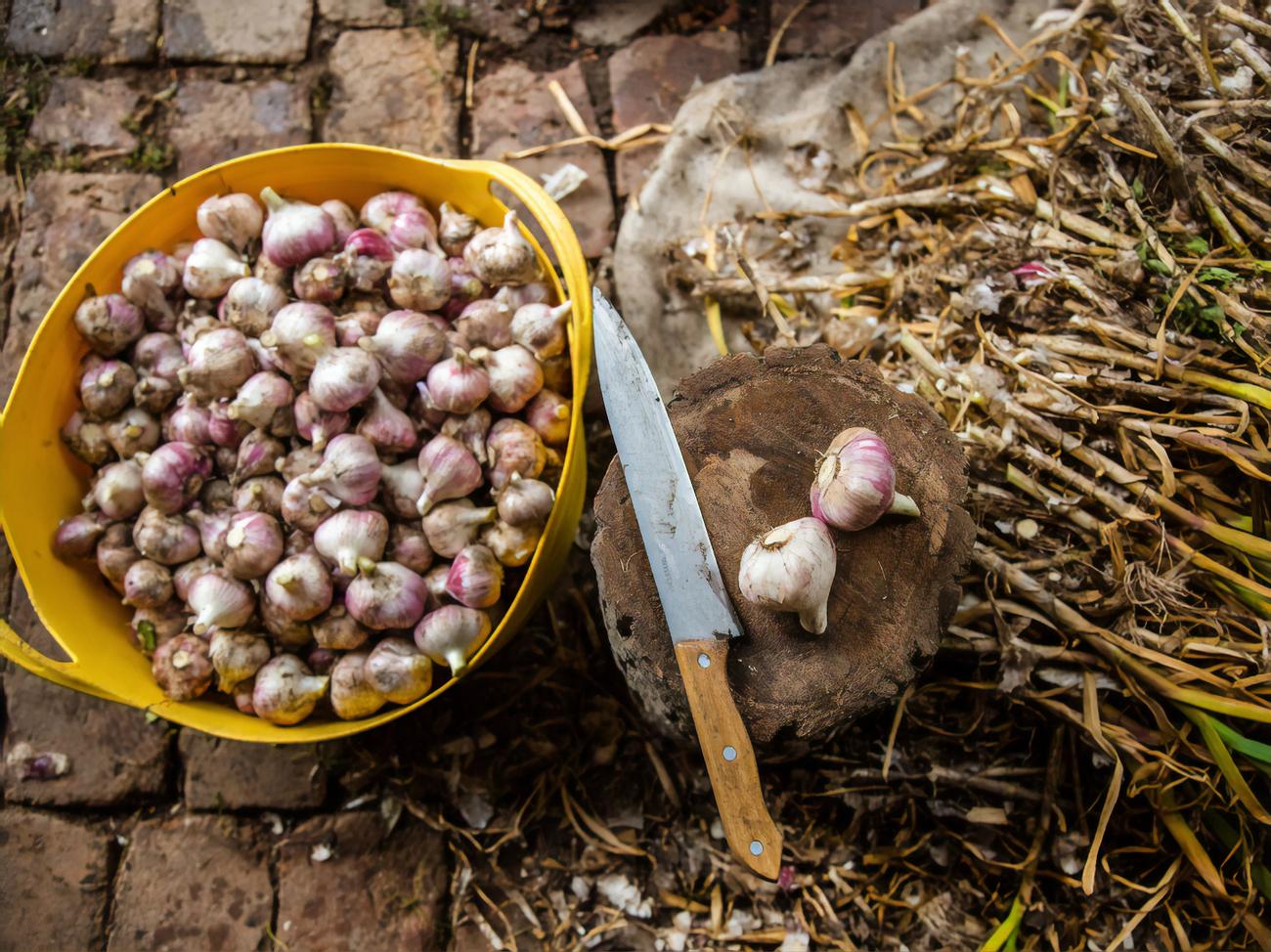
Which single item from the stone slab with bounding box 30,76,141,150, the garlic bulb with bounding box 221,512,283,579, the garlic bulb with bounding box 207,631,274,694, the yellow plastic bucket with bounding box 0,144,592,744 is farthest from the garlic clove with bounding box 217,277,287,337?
the stone slab with bounding box 30,76,141,150

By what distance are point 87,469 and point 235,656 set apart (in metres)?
0.58

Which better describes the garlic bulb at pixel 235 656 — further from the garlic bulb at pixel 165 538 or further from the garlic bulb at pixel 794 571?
the garlic bulb at pixel 794 571

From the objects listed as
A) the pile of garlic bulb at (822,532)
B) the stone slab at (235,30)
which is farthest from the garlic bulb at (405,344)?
the stone slab at (235,30)

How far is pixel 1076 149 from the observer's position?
73.8 inches

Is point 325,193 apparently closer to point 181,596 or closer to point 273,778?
point 181,596

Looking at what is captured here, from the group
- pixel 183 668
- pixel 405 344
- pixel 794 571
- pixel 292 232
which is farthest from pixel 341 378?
pixel 794 571

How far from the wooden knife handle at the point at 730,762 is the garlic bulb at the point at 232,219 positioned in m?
1.24

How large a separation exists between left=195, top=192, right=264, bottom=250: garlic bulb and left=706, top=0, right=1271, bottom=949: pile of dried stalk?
1194 millimetres

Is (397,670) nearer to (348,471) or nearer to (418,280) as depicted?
(348,471)

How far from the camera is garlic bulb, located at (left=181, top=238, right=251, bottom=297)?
1779 mm

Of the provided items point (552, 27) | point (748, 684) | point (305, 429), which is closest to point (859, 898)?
point (748, 684)

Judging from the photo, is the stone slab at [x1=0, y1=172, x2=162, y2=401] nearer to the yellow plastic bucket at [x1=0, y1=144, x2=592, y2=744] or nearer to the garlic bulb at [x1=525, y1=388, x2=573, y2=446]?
the yellow plastic bucket at [x1=0, y1=144, x2=592, y2=744]

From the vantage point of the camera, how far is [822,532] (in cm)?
132

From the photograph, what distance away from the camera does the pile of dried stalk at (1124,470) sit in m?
1.56
